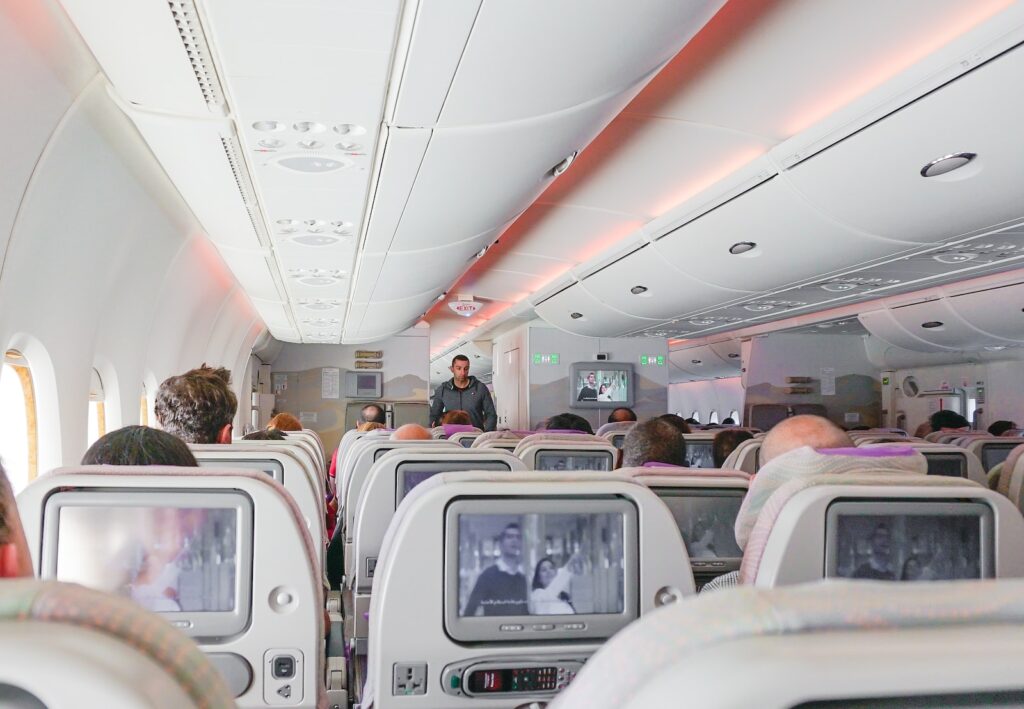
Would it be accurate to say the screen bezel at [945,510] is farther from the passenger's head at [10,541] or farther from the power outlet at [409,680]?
the passenger's head at [10,541]

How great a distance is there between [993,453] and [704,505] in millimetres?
4605

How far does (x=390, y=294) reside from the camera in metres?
10.2

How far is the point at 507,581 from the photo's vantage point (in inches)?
95.7

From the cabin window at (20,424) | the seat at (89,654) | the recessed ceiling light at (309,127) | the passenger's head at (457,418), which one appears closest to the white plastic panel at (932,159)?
the recessed ceiling light at (309,127)

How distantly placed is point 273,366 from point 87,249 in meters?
12.2

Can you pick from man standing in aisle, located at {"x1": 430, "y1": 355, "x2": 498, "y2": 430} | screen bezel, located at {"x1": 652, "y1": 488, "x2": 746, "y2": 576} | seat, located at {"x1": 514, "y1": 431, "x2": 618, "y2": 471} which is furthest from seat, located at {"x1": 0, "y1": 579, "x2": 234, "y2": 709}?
man standing in aisle, located at {"x1": 430, "y1": 355, "x2": 498, "y2": 430}

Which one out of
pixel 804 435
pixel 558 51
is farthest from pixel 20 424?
pixel 804 435

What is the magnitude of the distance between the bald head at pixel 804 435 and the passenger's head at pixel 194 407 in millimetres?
2612

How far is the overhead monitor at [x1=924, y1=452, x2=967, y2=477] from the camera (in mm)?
5691

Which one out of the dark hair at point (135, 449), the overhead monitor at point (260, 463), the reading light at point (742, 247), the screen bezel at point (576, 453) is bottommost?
the screen bezel at point (576, 453)

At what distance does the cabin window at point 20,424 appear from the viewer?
5578mm

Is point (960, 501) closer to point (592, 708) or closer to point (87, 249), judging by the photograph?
point (592, 708)

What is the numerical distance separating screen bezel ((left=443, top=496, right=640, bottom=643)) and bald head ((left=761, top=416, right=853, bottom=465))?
1208 millimetres

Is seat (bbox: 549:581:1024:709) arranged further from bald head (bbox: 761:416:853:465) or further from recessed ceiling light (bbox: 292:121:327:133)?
recessed ceiling light (bbox: 292:121:327:133)
